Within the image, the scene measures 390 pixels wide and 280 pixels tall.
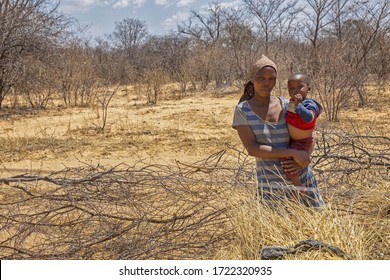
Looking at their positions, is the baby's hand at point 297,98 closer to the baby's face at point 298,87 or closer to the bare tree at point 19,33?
the baby's face at point 298,87

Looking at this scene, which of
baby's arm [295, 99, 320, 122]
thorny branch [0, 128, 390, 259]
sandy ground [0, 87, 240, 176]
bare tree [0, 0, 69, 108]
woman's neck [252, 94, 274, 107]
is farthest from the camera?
bare tree [0, 0, 69, 108]

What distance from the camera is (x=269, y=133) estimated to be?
5.95 feet

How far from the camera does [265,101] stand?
6.02 feet

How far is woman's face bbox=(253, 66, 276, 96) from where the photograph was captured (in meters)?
1.78

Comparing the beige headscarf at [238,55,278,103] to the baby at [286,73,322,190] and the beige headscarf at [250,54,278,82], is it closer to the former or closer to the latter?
the beige headscarf at [250,54,278,82]

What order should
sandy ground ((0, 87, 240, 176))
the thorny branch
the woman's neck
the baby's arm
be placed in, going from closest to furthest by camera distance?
the baby's arm
the woman's neck
the thorny branch
sandy ground ((0, 87, 240, 176))

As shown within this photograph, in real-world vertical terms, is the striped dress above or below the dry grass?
above

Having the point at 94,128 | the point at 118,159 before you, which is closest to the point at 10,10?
the point at 94,128

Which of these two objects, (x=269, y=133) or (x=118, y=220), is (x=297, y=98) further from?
(x=118, y=220)

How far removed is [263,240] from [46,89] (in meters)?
12.0

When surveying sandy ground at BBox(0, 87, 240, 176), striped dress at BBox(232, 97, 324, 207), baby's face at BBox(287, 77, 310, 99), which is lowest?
sandy ground at BBox(0, 87, 240, 176)

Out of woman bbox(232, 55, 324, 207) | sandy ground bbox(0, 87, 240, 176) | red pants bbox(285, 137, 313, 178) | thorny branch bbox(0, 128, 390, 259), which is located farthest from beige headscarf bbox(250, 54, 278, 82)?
sandy ground bbox(0, 87, 240, 176)

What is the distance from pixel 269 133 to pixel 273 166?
18 centimetres

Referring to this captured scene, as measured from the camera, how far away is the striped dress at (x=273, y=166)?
181 cm
